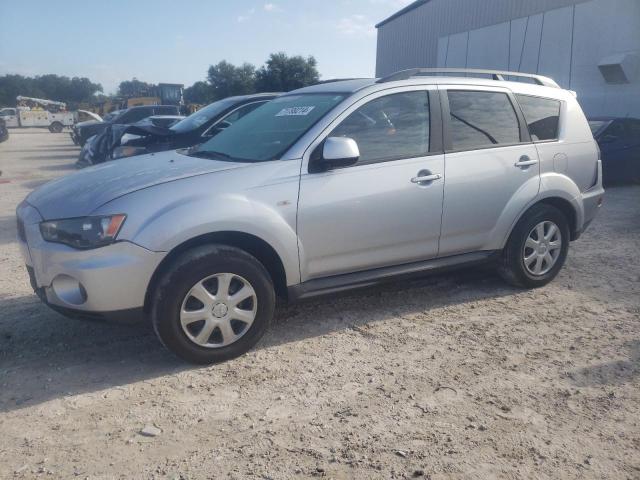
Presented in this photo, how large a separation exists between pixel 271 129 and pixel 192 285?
1507 mm

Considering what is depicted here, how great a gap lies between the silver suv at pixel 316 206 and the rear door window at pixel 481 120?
0.01 m

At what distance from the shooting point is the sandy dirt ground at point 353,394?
2641 millimetres

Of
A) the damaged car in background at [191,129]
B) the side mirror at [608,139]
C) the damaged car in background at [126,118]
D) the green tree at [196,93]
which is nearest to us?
the damaged car in background at [191,129]

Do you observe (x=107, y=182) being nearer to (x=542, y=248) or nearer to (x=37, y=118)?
(x=542, y=248)

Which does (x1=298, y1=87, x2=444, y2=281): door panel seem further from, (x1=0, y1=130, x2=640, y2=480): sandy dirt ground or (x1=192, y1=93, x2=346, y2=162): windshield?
(x1=0, y1=130, x2=640, y2=480): sandy dirt ground

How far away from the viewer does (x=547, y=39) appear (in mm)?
17531

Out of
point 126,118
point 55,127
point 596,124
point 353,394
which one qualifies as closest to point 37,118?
point 55,127

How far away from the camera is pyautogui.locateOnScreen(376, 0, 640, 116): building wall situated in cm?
1499

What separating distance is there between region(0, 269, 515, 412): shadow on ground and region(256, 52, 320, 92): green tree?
Answer: 42.1 m

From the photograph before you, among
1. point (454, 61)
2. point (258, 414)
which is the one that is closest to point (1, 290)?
point (258, 414)

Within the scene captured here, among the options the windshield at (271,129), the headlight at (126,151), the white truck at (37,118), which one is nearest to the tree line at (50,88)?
the white truck at (37,118)

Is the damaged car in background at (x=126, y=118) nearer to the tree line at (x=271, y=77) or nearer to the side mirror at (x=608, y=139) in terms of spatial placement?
the side mirror at (x=608, y=139)

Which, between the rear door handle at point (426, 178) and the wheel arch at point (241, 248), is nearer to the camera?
the wheel arch at point (241, 248)

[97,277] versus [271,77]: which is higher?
[271,77]
